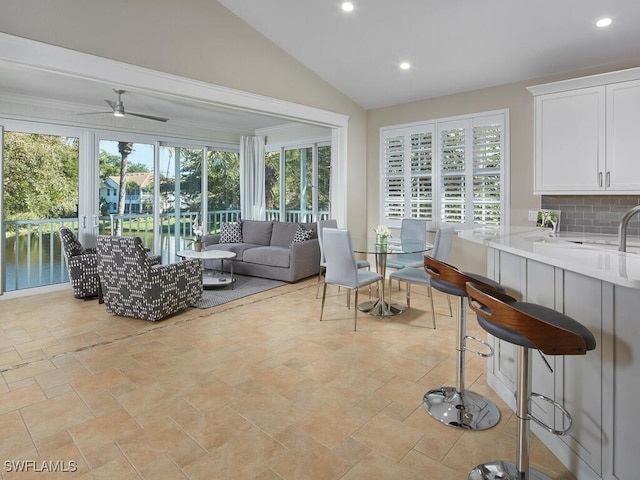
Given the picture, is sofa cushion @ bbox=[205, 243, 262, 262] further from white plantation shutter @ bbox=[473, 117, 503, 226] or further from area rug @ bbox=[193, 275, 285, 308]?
white plantation shutter @ bbox=[473, 117, 503, 226]

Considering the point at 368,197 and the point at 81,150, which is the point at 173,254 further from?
the point at 368,197

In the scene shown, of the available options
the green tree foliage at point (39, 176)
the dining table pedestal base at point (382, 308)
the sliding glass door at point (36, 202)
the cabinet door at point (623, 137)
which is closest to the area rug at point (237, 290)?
the dining table pedestal base at point (382, 308)

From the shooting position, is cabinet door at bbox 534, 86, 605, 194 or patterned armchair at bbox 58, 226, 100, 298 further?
patterned armchair at bbox 58, 226, 100, 298

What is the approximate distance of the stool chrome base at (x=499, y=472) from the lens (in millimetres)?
1813

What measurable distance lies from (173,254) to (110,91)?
10.3ft

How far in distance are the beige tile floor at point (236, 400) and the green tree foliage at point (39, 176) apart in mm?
2066

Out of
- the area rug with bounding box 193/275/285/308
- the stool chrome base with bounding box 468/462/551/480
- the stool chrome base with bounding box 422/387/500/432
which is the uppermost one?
the area rug with bounding box 193/275/285/308

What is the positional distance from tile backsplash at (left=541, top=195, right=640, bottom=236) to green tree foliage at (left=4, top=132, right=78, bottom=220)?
256 inches

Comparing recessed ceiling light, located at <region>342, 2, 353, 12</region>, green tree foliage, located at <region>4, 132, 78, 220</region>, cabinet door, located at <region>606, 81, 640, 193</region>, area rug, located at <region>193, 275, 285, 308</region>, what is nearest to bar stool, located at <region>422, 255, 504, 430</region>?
cabinet door, located at <region>606, 81, 640, 193</region>

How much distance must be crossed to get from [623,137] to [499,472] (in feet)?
11.2

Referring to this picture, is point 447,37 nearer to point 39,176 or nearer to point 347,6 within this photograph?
point 347,6

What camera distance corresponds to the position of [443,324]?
408cm

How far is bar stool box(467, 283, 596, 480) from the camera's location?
1.46 metres

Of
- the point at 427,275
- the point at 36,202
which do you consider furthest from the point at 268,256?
the point at 36,202
